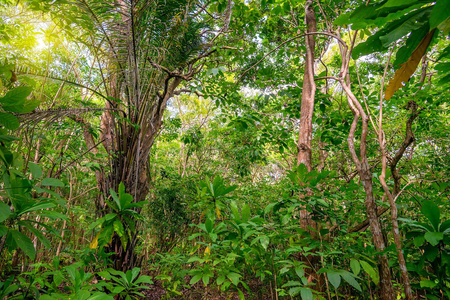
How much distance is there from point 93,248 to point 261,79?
2.60 m

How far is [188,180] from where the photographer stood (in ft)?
14.0

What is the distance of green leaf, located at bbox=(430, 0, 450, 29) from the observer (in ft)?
1.65

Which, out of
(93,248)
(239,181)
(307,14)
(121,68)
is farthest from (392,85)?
(239,181)

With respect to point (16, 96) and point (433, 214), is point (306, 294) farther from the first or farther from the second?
point (16, 96)

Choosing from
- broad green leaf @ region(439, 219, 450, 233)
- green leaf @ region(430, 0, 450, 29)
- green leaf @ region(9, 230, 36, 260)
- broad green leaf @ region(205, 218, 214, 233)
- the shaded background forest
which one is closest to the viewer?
green leaf @ region(430, 0, 450, 29)

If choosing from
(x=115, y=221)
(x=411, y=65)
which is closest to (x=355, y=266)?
(x=411, y=65)

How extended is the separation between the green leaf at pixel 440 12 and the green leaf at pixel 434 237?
1058 millimetres

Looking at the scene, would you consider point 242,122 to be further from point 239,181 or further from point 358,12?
point 239,181

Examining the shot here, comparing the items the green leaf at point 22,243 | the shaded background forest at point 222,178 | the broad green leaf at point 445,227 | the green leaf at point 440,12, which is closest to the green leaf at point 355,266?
the shaded background forest at point 222,178

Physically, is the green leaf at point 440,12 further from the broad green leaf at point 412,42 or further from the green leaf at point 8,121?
the green leaf at point 8,121

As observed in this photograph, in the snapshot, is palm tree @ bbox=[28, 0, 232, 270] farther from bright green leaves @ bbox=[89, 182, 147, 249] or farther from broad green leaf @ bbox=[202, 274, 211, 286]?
broad green leaf @ bbox=[202, 274, 211, 286]

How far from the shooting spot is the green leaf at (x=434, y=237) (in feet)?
3.48

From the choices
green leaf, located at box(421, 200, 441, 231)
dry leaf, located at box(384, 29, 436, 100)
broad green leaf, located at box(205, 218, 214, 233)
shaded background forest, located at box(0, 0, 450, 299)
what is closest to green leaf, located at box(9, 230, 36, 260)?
shaded background forest, located at box(0, 0, 450, 299)

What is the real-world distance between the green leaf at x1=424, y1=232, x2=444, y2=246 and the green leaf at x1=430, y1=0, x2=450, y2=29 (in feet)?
3.47
